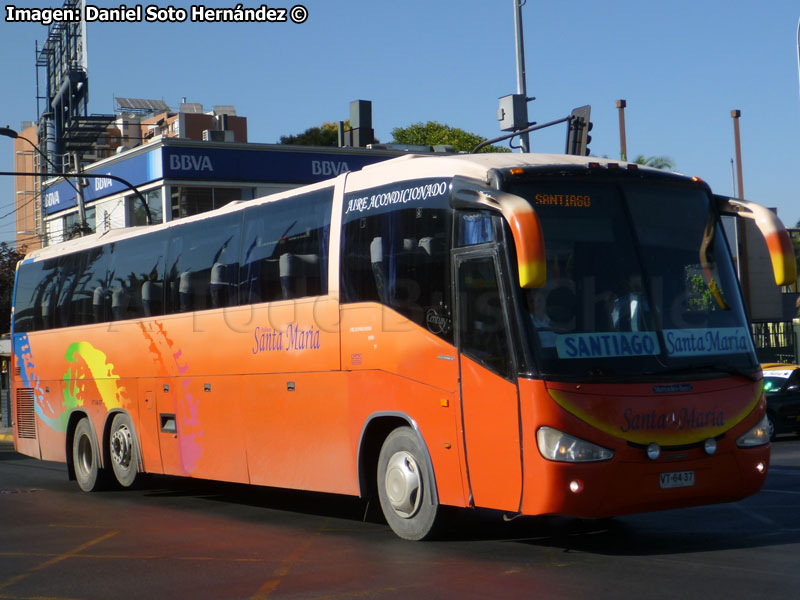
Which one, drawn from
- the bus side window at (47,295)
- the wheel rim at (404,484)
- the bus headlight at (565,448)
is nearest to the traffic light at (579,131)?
the bus side window at (47,295)

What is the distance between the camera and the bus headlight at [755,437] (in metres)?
9.28

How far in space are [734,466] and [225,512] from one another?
648cm

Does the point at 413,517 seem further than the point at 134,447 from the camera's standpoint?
No

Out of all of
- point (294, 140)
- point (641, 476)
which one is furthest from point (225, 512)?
point (294, 140)

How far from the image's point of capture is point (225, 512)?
13.5m

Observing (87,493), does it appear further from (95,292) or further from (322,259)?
(322,259)

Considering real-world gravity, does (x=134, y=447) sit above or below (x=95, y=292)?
below

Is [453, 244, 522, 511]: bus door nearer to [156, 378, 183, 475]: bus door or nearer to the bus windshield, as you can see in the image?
the bus windshield

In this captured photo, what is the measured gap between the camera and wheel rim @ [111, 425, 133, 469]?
16031 millimetres

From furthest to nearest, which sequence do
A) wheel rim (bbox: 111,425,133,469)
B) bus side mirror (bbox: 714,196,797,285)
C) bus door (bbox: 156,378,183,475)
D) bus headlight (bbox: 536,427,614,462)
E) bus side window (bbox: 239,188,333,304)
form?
wheel rim (bbox: 111,425,133,469) < bus door (bbox: 156,378,183,475) < bus side window (bbox: 239,188,333,304) < bus side mirror (bbox: 714,196,797,285) < bus headlight (bbox: 536,427,614,462)

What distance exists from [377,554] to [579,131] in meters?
14.0

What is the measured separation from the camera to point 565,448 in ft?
28.2

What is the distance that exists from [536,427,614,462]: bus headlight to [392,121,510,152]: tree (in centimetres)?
7516

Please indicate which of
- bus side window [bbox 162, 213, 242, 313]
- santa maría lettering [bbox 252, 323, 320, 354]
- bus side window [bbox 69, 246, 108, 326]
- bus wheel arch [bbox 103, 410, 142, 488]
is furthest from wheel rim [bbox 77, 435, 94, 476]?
santa maría lettering [bbox 252, 323, 320, 354]
